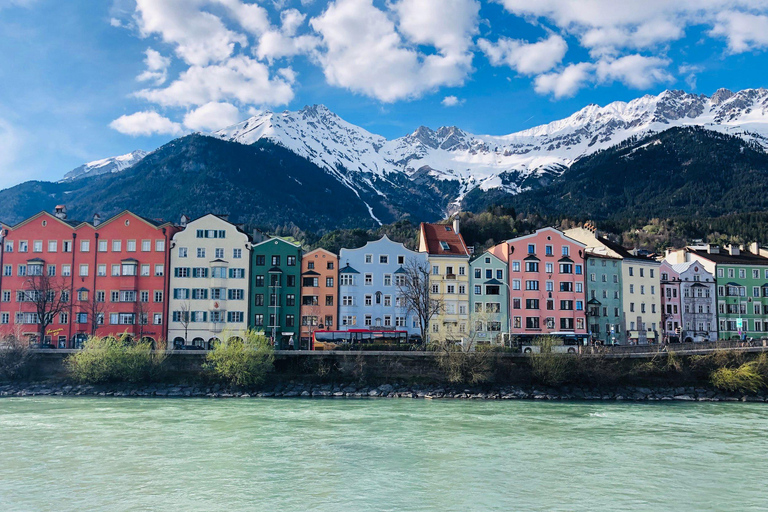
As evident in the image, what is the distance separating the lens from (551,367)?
189 ft

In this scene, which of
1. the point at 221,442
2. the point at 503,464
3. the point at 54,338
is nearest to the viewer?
the point at 503,464

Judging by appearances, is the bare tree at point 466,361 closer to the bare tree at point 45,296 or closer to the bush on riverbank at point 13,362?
the bush on riverbank at point 13,362

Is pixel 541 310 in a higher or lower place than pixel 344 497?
higher

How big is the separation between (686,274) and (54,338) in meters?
78.0

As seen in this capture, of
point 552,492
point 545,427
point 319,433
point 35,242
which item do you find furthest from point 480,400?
point 35,242

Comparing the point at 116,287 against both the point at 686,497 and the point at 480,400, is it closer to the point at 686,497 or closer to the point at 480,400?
the point at 480,400

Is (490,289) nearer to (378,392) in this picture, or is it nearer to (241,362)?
(378,392)

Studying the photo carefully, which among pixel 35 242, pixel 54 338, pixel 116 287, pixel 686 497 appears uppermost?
pixel 35 242

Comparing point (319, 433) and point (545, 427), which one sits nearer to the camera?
point (319, 433)

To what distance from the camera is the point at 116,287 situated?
71.5 meters

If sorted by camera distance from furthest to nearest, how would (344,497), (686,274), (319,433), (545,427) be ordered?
1. (686,274)
2. (545,427)
3. (319,433)
4. (344,497)

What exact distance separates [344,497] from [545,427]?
771 inches

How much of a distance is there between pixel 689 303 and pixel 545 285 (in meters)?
22.4

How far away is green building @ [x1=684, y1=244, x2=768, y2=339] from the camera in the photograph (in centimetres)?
Answer: 8419
